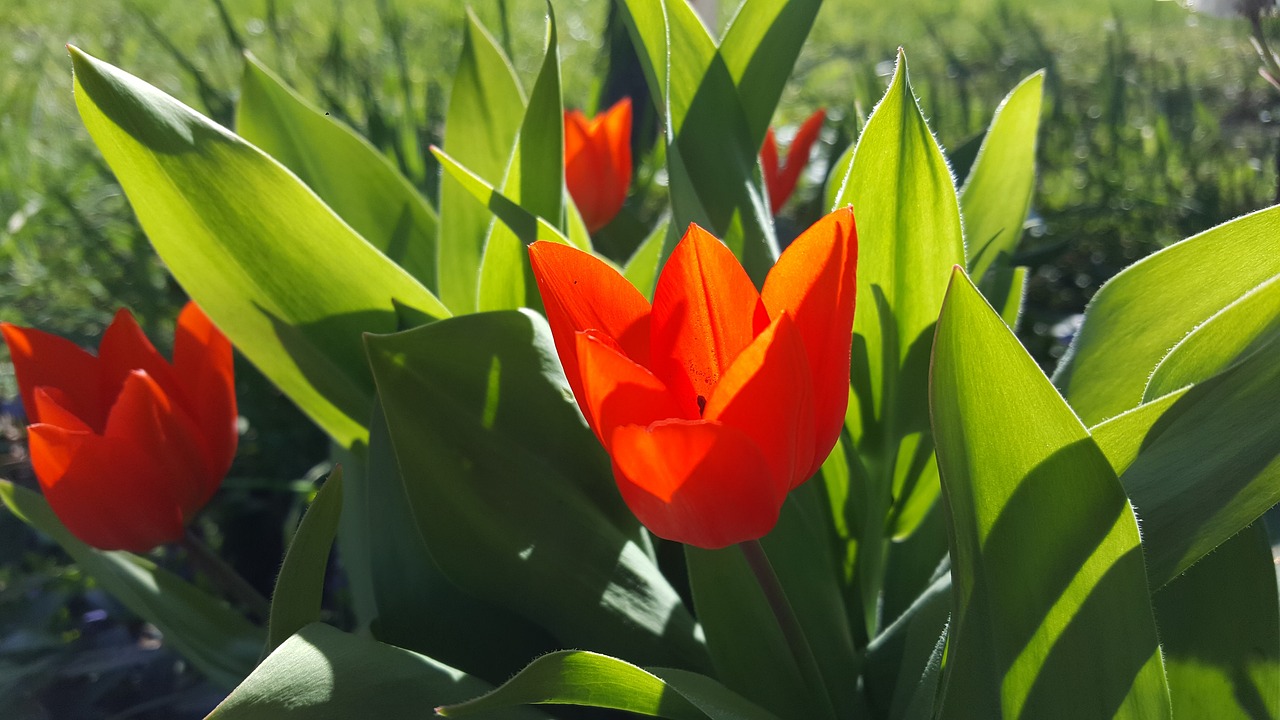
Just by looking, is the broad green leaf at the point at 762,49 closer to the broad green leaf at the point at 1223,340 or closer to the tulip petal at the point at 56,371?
the broad green leaf at the point at 1223,340

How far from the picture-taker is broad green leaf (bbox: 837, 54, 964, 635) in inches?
26.9

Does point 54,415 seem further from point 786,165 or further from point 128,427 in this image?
point 786,165

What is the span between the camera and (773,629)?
70 cm

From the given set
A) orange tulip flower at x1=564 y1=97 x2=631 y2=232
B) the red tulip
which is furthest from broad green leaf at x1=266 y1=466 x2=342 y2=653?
the red tulip

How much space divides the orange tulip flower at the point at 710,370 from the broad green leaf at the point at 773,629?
0.18 metres

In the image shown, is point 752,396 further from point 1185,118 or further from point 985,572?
point 1185,118

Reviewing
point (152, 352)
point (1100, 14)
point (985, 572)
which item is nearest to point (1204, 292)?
point (985, 572)

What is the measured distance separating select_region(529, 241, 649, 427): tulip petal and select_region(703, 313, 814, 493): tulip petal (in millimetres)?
73

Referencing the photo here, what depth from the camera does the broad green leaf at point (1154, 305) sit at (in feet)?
2.08

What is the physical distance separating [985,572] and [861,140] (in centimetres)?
30

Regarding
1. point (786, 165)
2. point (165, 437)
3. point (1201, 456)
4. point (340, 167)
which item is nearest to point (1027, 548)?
point (1201, 456)

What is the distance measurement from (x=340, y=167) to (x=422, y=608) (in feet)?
1.38

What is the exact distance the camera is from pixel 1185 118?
2.22 meters

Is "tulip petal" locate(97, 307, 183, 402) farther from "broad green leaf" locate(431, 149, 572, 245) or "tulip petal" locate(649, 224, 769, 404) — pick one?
"tulip petal" locate(649, 224, 769, 404)
